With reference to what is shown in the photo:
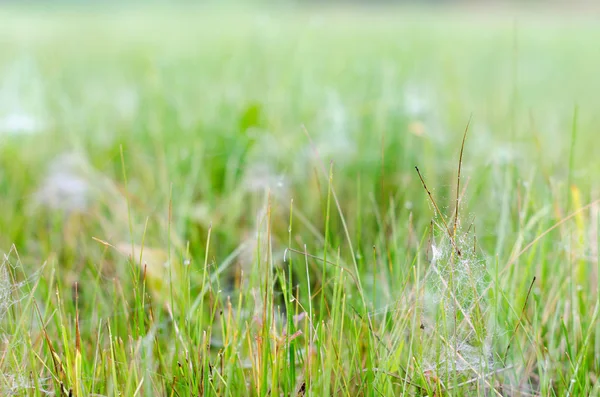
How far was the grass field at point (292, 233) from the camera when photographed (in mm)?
694

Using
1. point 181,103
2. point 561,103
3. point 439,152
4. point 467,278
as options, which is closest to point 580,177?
point 439,152

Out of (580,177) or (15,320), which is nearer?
(15,320)

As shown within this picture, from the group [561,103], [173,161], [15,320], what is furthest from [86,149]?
[561,103]

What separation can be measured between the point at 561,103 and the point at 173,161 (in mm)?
1761

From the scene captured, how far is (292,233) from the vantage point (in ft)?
3.96

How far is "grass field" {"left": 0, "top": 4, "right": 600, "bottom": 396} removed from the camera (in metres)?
0.69

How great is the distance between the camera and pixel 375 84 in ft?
6.59

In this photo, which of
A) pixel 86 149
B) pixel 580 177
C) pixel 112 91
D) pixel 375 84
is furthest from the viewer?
pixel 112 91

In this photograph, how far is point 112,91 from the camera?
2238 millimetres

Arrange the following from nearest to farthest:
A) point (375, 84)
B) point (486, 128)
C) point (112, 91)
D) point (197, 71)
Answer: point (486, 128) → point (375, 84) → point (112, 91) → point (197, 71)

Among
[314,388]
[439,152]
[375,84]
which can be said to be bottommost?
[314,388]

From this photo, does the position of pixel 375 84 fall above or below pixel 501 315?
above

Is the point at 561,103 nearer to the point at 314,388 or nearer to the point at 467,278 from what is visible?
the point at 467,278

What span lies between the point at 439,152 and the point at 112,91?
1.24 meters
